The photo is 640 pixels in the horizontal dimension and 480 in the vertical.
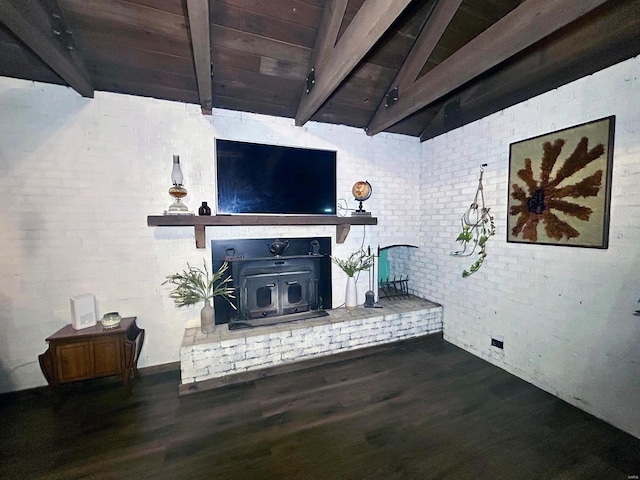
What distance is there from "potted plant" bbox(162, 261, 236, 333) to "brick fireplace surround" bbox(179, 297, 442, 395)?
0.19m

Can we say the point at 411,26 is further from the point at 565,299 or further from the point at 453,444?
the point at 453,444

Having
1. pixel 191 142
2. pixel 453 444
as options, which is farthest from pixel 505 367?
pixel 191 142

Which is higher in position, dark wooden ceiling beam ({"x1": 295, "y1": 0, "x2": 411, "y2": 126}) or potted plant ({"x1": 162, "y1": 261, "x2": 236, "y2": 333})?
dark wooden ceiling beam ({"x1": 295, "y1": 0, "x2": 411, "y2": 126})

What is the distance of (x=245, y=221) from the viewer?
2.51 metres

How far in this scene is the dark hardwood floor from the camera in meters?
1.54

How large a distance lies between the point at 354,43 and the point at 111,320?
295 centimetres

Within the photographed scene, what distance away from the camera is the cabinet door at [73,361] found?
79.9 inches

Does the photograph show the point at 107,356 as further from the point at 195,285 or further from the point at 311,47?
the point at 311,47

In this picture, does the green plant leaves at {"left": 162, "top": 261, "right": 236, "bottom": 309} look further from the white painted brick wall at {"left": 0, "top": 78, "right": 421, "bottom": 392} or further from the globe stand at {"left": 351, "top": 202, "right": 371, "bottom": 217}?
the globe stand at {"left": 351, "top": 202, "right": 371, "bottom": 217}

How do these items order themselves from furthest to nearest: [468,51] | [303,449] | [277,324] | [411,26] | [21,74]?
[277,324]
[411,26]
[21,74]
[468,51]
[303,449]

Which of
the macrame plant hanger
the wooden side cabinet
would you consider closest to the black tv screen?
the wooden side cabinet

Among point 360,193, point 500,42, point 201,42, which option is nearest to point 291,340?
point 360,193

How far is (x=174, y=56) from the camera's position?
210 cm

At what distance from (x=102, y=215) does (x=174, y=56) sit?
1574 millimetres
